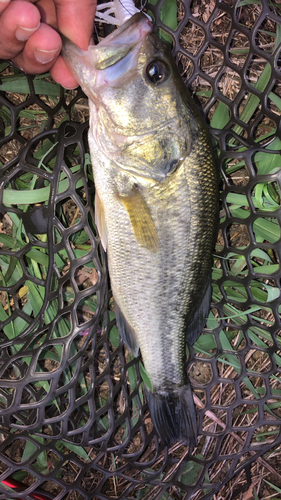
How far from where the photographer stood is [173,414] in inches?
84.6

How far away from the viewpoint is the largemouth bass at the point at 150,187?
5.19ft

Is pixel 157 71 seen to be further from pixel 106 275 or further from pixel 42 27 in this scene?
pixel 106 275

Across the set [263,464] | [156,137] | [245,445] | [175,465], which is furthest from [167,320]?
[263,464]

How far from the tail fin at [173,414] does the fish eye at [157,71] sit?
171cm

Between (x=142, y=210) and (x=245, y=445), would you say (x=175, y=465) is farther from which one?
(x=142, y=210)

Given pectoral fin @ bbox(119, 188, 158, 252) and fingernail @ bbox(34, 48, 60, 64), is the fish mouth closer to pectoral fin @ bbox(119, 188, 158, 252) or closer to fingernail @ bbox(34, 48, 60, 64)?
fingernail @ bbox(34, 48, 60, 64)

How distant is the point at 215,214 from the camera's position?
188 centimetres

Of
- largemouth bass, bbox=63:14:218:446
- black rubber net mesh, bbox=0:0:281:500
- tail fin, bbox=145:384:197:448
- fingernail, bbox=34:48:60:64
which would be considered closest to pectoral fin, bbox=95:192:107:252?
largemouth bass, bbox=63:14:218:446

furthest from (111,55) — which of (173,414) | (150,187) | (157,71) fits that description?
(173,414)

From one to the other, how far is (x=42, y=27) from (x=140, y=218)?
100cm

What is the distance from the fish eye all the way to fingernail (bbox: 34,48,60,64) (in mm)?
458

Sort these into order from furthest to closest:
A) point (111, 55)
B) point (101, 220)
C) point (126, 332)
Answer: point (126, 332), point (101, 220), point (111, 55)

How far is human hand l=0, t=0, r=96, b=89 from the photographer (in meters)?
1.52

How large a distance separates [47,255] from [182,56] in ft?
5.20
